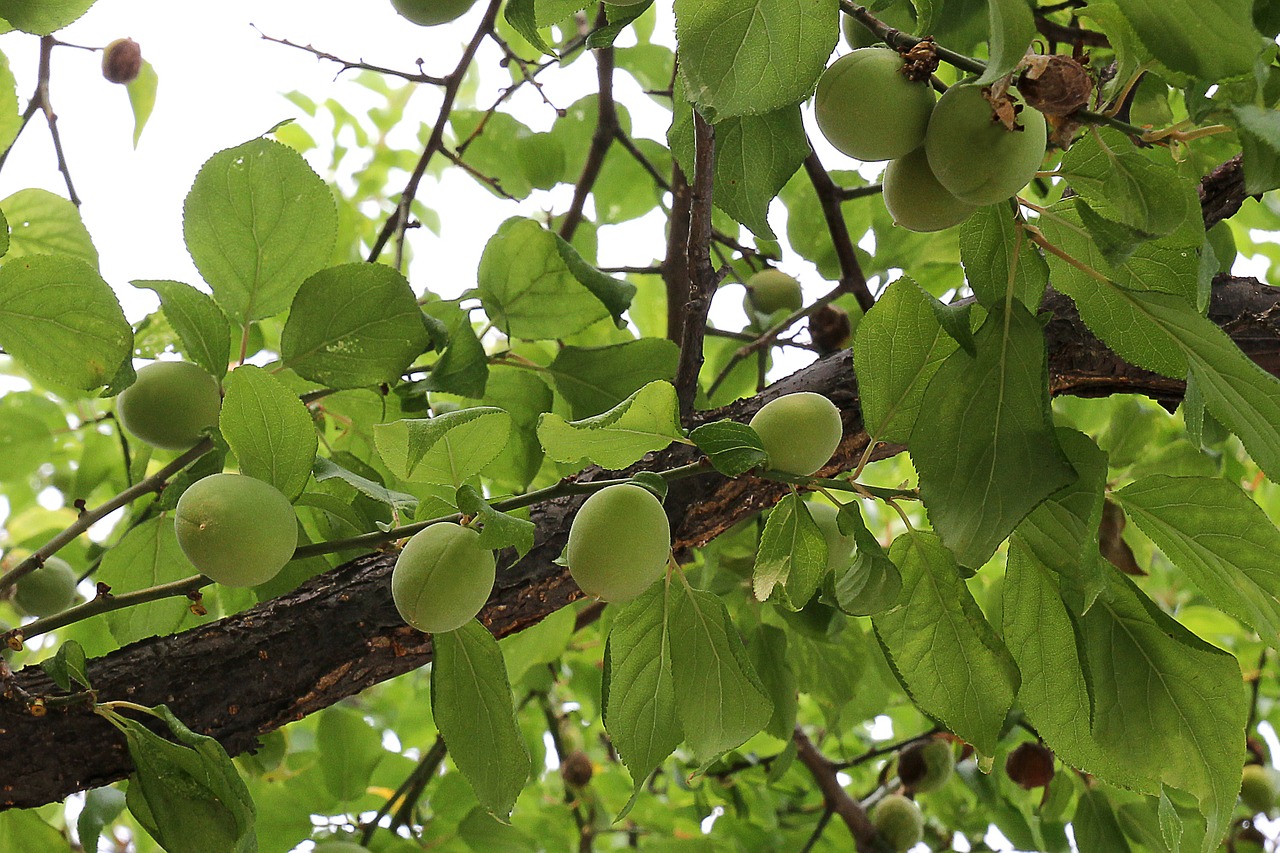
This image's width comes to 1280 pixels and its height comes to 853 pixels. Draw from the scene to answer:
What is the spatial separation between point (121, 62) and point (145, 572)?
0.97 m

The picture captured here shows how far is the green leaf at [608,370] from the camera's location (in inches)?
49.1

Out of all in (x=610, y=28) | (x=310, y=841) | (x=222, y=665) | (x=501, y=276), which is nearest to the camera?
(x=610, y=28)

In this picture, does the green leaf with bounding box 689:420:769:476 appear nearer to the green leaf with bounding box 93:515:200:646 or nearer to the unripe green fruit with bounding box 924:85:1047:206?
the unripe green fruit with bounding box 924:85:1047:206

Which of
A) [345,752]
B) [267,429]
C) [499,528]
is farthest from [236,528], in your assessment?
[345,752]

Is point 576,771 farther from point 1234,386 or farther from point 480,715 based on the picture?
point 1234,386

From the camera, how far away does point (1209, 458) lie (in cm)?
158

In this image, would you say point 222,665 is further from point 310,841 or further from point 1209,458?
point 1209,458

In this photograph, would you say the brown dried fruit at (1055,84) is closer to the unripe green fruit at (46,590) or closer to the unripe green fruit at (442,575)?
the unripe green fruit at (442,575)

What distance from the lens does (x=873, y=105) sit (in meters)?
0.67

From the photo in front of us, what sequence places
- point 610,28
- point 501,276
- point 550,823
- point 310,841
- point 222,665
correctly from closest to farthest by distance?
point 610,28, point 222,665, point 501,276, point 310,841, point 550,823

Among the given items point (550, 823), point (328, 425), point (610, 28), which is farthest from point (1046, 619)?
point (550, 823)

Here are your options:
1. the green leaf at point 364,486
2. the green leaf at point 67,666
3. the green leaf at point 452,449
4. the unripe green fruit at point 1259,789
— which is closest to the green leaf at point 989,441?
the green leaf at point 452,449

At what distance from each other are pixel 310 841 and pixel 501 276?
2.91 ft

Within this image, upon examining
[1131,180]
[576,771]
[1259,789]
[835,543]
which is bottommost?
[1259,789]
